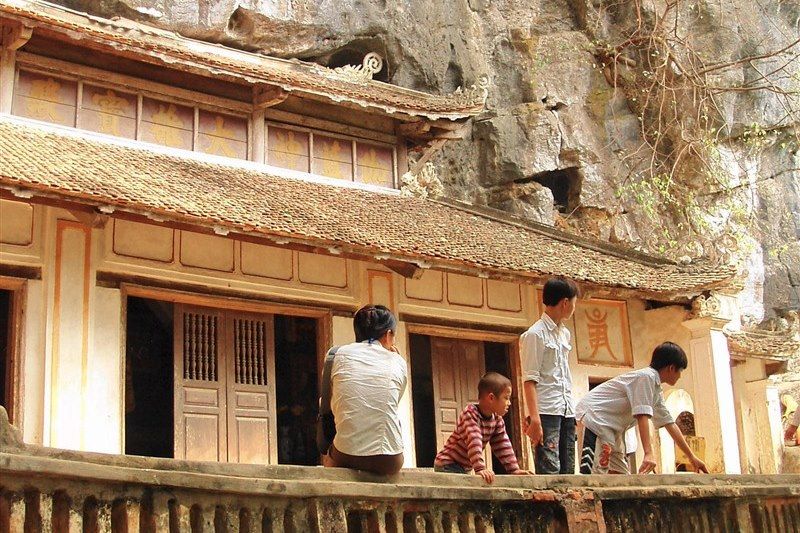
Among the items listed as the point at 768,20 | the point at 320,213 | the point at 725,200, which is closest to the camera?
the point at 320,213

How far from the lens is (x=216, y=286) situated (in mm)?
11414

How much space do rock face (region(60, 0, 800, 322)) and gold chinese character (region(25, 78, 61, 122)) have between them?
18.1 ft

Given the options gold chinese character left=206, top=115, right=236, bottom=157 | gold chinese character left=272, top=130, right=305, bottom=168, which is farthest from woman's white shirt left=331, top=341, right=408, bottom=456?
gold chinese character left=272, top=130, right=305, bottom=168

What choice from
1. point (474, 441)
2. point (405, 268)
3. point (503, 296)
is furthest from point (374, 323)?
point (503, 296)

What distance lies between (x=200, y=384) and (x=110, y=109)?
412cm

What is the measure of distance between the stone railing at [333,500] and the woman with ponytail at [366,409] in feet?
0.45

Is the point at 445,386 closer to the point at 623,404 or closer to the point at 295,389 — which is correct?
the point at 295,389

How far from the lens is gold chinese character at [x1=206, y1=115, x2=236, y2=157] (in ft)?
46.9

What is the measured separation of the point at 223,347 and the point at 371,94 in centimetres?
515

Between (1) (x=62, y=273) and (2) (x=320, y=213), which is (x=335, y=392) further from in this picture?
(2) (x=320, y=213)

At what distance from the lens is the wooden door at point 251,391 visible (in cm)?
1146

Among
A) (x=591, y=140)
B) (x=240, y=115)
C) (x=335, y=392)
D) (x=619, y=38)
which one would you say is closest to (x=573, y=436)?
(x=335, y=392)

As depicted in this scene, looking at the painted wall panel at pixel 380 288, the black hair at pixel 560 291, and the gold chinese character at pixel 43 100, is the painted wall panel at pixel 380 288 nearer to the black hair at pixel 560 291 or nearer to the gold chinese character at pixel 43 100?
the gold chinese character at pixel 43 100

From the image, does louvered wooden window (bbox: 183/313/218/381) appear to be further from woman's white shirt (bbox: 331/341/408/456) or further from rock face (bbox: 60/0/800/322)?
rock face (bbox: 60/0/800/322)
